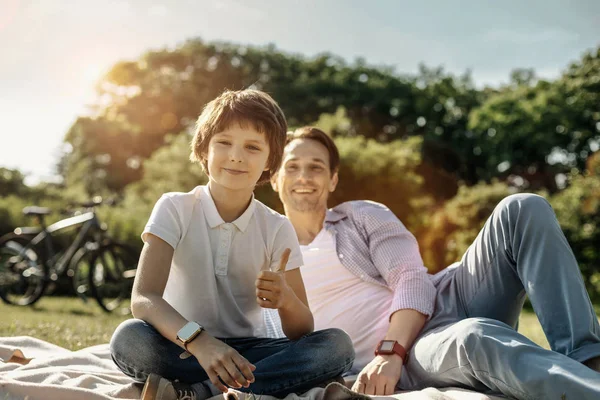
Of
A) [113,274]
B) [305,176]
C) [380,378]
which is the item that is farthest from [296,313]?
[113,274]

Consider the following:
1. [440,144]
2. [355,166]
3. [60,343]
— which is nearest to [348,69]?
[440,144]

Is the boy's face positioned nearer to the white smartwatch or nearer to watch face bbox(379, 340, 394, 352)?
the white smartwatch

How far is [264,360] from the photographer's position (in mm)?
2309

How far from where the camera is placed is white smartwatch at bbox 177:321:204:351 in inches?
79.3

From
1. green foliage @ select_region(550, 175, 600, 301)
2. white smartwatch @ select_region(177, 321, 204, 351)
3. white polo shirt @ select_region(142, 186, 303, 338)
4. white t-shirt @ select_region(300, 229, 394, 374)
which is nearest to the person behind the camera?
white smartwatch @ select_region(177, 321, 204, 351)

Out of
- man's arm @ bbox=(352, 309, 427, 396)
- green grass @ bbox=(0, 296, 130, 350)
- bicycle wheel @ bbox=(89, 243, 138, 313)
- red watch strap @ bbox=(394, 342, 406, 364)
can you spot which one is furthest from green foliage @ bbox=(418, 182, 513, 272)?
red watch strap @ bbox=(394, 342, 406, 364)

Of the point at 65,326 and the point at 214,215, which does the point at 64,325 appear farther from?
the point at 214,215

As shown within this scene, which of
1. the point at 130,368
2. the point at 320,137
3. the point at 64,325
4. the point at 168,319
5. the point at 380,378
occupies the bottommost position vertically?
the point at 64,325

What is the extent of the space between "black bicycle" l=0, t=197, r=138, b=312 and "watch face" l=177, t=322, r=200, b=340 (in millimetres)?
5745

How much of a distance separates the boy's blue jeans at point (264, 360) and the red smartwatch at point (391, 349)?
173mm

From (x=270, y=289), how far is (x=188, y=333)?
322mm

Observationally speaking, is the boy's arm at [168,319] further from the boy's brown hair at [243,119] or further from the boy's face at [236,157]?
the boy's brown hair at [243,119]

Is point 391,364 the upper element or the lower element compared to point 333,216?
lower

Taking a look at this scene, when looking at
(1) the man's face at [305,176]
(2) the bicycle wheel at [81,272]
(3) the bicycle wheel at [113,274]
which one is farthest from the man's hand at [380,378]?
(2) the bicycle wheel at [81,272]
